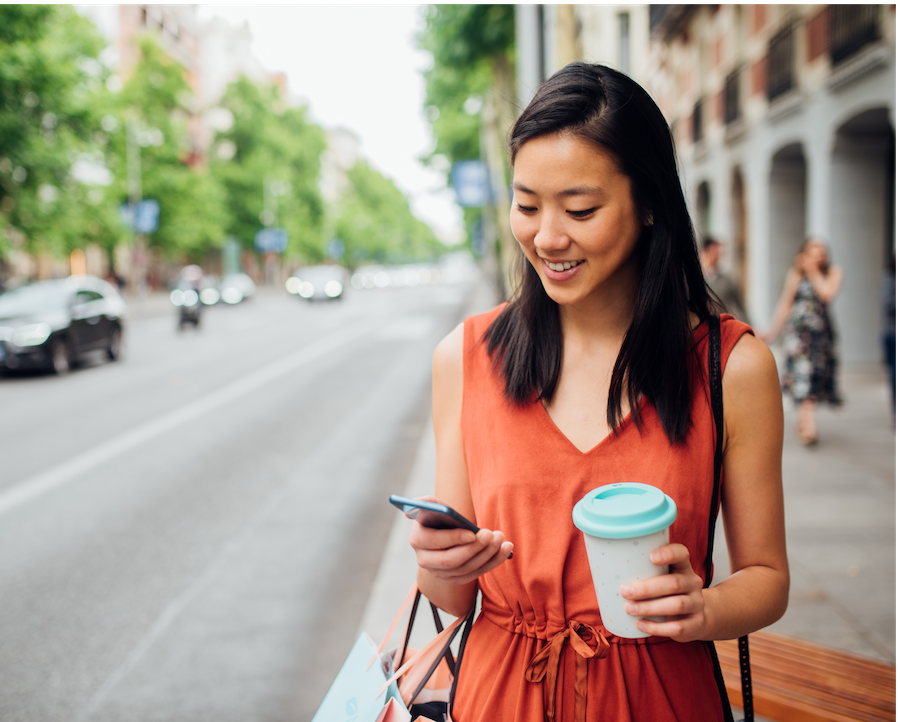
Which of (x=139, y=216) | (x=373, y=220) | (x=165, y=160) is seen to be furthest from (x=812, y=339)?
(x=373, y=220)

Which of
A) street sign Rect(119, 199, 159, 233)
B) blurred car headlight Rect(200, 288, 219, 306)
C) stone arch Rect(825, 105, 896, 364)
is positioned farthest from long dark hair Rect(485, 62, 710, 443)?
street sign Rect(119, 199, 159, 233)

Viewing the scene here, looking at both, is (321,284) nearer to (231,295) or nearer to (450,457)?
(231,295)

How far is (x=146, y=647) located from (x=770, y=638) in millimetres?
2925

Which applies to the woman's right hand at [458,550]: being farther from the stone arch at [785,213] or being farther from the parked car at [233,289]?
the parked car at [233,289]

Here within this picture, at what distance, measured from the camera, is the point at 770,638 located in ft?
9.04

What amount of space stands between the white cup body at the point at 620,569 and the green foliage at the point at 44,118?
22.9m

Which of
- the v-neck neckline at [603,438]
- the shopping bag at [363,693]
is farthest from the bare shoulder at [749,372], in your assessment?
the shopping bag at [363,693]

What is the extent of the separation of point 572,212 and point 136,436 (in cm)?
845

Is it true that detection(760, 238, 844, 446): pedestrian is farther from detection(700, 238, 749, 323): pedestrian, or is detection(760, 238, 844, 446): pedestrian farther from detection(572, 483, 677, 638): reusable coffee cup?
detection(572, 483, 677, 638): reusable coffee cup

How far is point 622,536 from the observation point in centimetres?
119

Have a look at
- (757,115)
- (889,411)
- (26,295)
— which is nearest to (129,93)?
(26,295)

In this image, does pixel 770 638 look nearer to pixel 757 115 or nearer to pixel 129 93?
pixel 757 115

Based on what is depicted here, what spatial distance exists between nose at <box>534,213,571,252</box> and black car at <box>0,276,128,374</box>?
552 inches

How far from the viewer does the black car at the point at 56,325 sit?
44.3 ft
